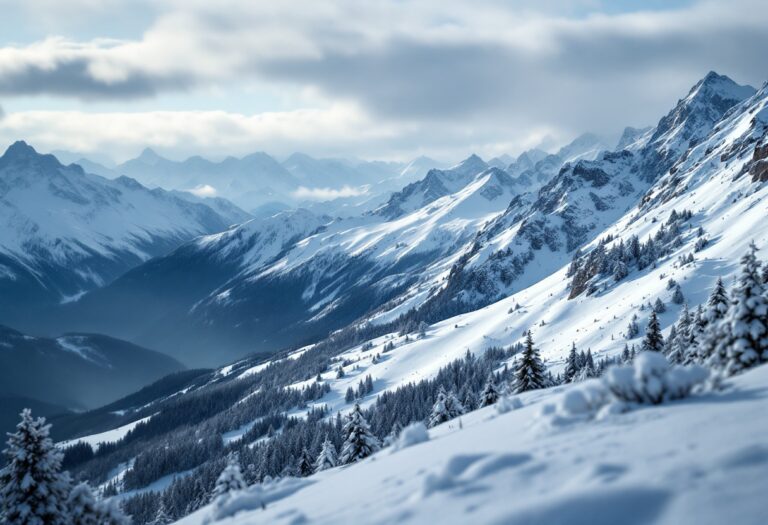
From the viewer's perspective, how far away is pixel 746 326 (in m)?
28.0

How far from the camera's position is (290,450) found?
392ft

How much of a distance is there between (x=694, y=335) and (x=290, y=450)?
92.2m

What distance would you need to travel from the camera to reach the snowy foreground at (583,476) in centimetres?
1255

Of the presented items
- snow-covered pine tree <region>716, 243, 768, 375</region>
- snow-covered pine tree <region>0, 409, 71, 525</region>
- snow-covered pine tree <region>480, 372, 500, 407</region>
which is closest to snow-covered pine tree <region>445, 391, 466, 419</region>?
snow-covered pine tree <region>480, 372, 500, 407</region>

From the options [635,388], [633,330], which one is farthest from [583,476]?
[633,330]

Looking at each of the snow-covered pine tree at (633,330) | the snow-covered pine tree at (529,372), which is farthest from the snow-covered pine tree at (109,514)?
the snow-covered pine tree at (633,330)

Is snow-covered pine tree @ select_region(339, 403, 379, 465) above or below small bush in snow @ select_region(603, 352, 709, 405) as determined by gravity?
below

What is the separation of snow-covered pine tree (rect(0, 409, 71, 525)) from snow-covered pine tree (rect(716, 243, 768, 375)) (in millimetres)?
36851

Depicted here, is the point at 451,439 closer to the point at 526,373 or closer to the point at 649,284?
the point at 526,373

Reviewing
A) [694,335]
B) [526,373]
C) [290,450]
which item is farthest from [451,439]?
[290,450]

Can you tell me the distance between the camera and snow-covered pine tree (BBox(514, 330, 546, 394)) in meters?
50.6

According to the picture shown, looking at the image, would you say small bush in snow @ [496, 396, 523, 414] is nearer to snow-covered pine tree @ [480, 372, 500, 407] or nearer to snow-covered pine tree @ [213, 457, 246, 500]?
snow-covered pine tree @ [213, 457, 246, 500]

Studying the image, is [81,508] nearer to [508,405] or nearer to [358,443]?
[358,443]

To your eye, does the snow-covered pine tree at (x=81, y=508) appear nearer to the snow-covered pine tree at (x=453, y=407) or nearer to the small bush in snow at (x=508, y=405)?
the small bush in snow at (x=508, y=405)
